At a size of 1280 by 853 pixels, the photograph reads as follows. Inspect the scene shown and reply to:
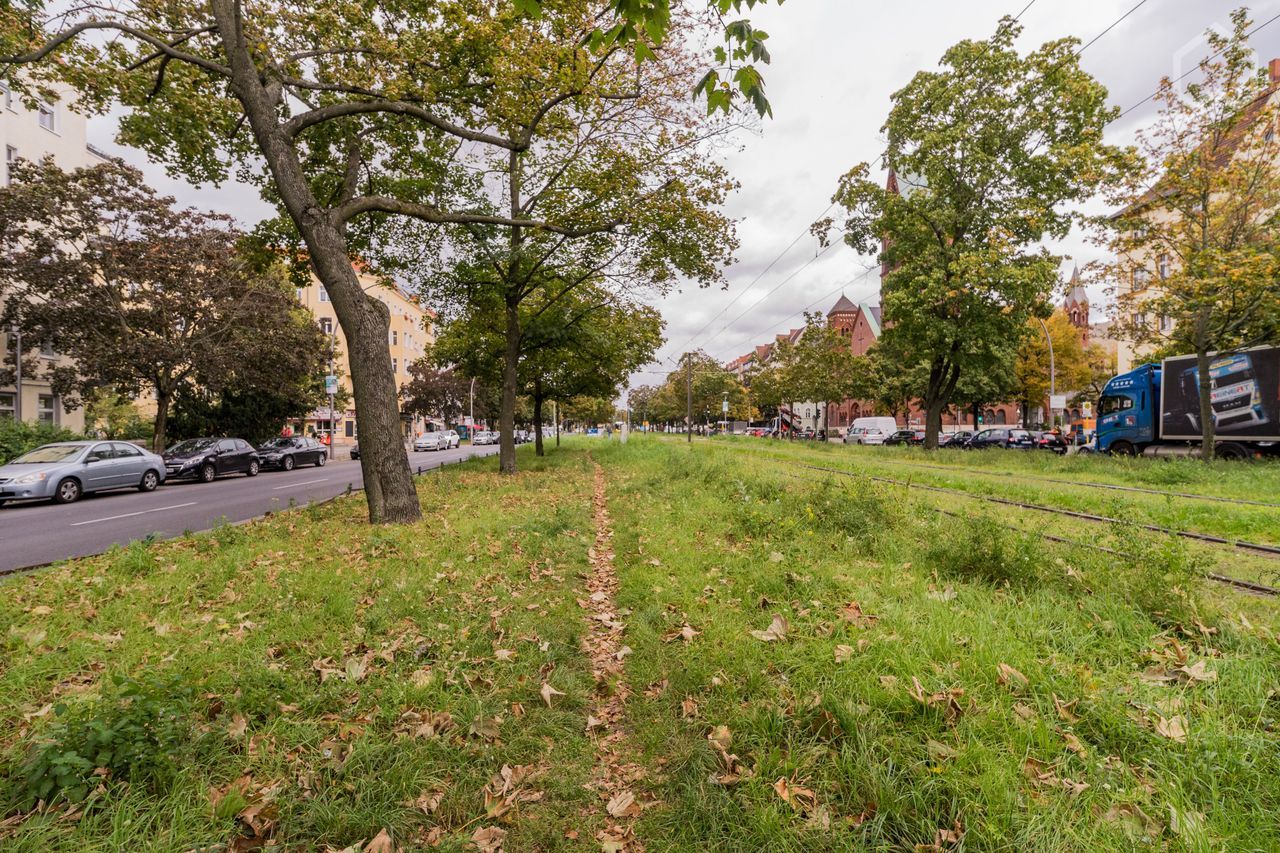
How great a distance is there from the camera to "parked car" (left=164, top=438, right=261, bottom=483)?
64.2 ft

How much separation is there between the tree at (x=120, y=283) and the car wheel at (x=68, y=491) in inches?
318

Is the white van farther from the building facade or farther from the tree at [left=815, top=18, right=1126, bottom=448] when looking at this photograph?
the building facade

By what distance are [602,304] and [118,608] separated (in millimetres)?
14810

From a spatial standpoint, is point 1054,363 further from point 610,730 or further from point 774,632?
point 610,730

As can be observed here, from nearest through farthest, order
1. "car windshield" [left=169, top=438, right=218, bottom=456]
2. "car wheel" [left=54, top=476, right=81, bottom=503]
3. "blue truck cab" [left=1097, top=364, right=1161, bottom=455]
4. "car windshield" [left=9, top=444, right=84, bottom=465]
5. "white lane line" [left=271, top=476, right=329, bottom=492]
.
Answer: "car wheel" [left=54, top=476, right=81, bottom=503] → "car windshield" [left=9, top=444, right=84, bottom=465] → "white lane line" [left=271, top=476, right=329, bottom=492] → "car windshield" [left=169, top=438, right=218, bottom=456] → "blue truck cab" [left=1097, top=364, right=1161, bottom=455]

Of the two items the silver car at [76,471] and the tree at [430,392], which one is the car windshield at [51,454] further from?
the tree at [430,392]

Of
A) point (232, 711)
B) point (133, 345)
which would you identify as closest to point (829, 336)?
point (133, 345)

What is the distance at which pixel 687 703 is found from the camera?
3.35 m

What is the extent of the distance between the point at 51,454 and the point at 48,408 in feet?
59.6

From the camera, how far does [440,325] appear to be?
18203 mm

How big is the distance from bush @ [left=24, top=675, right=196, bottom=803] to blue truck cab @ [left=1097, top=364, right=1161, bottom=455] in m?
28.7

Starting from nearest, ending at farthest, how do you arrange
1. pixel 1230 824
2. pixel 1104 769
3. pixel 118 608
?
pixel 1230 824, pixel 1104 769, pixel 118 608

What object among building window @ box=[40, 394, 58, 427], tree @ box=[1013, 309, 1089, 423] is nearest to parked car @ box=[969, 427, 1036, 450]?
tree @ box=[1013, 309, 1089, 423]

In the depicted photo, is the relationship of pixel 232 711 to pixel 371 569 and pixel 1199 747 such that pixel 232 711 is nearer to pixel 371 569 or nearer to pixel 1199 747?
pixel 371 569
